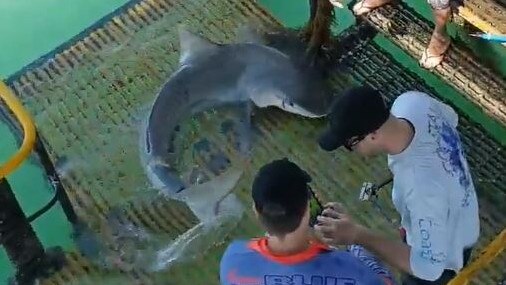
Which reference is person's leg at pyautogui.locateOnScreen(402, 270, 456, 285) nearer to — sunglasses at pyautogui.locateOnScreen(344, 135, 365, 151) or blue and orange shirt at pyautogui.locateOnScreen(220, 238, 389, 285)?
blue and orange shirt at pyautogui.locateOnScreen(220, 238, 389, 285)

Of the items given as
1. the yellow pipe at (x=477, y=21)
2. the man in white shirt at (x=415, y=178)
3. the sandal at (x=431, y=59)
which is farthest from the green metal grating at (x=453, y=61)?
the man in white shirt at (x=415, y=178)

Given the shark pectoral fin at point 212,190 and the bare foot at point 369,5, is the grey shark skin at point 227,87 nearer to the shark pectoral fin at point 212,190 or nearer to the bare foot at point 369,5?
the shark pectoral fin at point 212,190

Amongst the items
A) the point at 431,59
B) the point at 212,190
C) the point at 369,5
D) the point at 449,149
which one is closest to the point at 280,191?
the point at 449,149

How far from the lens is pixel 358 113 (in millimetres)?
1673

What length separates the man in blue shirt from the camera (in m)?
1.60

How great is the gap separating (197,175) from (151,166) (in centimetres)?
16

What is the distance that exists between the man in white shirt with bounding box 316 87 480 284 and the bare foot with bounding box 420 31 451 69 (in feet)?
2.92

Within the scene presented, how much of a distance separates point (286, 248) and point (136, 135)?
1.45 metres

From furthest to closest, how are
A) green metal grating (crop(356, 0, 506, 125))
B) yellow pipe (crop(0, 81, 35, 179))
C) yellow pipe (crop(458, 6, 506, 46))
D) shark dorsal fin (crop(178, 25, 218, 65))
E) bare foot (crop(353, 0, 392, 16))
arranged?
shark dorsal fin (crop(178, 25, 218, 65)) < bare foot (crop(353, 0, 392, 16)) < green metal grating (crop(356, 0, 506, 125)) < yellow pipe (crop(458, 6, 506, 46)) < yellow pipe (crop(0, 81, 35, 179))

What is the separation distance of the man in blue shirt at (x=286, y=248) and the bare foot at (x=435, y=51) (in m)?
1.22

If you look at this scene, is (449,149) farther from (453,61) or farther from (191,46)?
(191,46)

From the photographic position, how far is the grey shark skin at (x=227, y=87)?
291cm

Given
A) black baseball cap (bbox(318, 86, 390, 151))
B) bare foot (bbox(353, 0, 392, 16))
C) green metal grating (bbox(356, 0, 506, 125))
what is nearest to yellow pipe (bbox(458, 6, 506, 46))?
green metal grating (bbox(356, 0, 506, 125))

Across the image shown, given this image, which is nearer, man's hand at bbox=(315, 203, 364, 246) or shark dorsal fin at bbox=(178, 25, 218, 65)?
man's hand at bbox=(315, 203, 364, 246)
